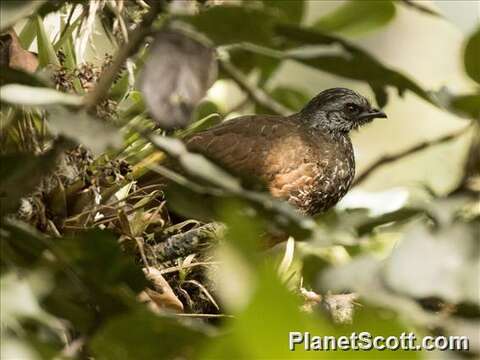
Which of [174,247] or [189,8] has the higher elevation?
[189,8]

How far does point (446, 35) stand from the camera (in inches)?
186

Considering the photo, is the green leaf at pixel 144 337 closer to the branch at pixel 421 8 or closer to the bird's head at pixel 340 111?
the branch at pixel 421 8

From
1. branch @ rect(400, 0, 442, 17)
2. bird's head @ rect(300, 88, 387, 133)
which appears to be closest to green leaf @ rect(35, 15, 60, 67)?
branch @ rect(400, 0, 442, 17)

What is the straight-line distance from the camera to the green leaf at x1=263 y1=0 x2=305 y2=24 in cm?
98

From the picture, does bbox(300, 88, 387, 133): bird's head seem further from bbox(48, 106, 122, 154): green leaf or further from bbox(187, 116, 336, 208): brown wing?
bbox(48, 106, 122, 154): green leaf

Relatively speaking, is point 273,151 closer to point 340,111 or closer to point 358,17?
point 340,111

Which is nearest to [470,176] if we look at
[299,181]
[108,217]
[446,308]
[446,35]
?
A: [446,308]

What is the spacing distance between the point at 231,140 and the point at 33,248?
1688 millimetres

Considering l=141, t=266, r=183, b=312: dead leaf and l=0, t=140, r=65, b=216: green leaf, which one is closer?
l=0, t=140, r=65, b=216: green leaf

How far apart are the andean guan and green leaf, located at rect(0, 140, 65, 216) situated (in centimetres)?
137

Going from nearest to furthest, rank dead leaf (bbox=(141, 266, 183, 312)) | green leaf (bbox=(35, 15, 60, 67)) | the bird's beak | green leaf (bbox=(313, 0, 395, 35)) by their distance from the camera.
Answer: green leaf (bbox=(313, 0, 395, 35)), dead leaf (bbox=(141, 266, 183, 312)), green leaf (bbox=(35, 15, 60, 67)), the bird's beak

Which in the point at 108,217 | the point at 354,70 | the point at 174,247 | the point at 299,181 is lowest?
the point at 299,181

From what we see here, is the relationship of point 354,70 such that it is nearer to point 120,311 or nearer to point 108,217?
point 120,311

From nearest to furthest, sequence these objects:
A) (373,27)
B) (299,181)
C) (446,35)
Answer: (373,27), (299,181), (446,35)
